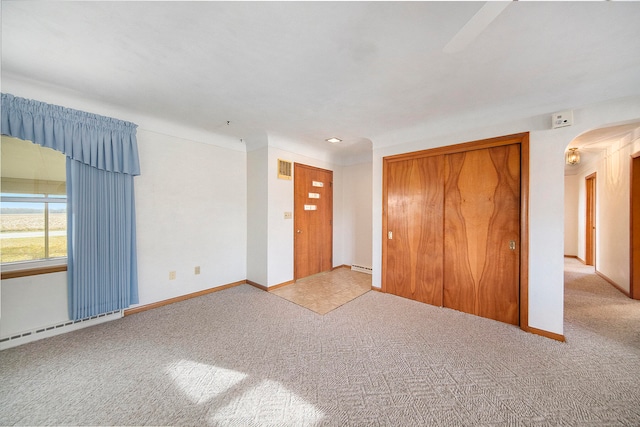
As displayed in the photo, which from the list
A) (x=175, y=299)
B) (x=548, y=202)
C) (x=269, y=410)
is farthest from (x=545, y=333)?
(x=175, y=299)

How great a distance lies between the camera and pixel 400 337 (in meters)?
2.40

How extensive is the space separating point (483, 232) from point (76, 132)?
4.61 meters

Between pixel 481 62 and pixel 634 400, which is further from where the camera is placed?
pixel 481 62

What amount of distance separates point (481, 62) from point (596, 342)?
2.84 meters

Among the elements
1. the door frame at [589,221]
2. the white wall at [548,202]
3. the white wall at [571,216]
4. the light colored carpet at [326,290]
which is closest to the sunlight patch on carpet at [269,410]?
the light colored carpet at [326,290]

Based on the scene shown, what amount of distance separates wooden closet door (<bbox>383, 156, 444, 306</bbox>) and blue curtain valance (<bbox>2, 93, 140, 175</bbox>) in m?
3.39

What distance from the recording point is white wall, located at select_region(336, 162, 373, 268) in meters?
4.85

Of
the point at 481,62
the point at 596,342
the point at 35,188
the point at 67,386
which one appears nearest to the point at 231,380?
the point at 67,386

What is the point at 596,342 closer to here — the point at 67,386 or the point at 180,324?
the point at 180,324

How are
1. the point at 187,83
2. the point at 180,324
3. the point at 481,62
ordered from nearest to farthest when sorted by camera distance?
the point at 481,62, the point at 187,83, the point at 180,324

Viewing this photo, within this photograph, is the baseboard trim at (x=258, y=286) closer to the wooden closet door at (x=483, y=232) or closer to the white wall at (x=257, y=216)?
the white wall at (x=257, y=216)

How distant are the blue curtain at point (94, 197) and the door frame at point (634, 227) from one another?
21.5ft

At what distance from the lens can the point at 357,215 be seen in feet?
16.4

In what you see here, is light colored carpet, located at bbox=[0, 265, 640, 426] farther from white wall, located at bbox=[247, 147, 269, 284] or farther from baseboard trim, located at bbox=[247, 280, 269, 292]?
white wall, located at bbox=[247, 147, 269, 284]
